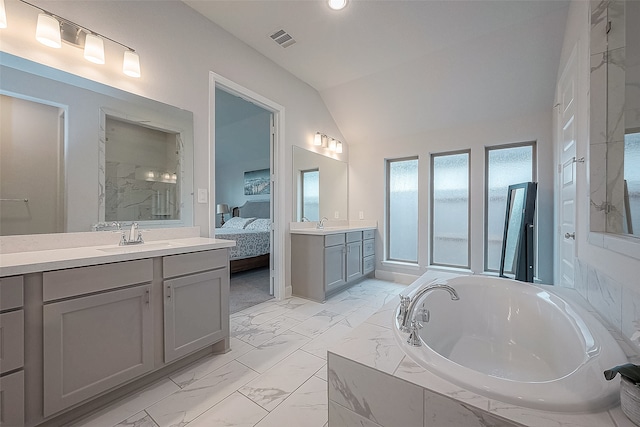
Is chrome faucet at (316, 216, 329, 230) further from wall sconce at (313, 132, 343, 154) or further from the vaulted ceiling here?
the vaulted ceiling

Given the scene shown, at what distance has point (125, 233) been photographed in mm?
1783

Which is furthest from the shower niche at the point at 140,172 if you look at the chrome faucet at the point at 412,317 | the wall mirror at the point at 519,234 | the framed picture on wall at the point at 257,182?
the framed picture on wall at the point at 257,182

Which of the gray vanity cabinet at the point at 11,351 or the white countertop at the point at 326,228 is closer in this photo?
the gray vanity cabinet at the point at 11,351

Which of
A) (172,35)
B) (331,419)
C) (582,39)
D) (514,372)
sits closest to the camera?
(331,419)

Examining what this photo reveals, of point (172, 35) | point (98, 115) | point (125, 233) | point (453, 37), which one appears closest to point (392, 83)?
point (453, 37)

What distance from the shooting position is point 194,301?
1.71 metres

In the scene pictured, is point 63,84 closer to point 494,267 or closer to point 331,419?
point 331,419

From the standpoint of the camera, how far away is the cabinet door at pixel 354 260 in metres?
3.46

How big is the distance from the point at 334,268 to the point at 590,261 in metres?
2.23

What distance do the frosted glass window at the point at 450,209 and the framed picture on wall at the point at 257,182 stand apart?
349cm

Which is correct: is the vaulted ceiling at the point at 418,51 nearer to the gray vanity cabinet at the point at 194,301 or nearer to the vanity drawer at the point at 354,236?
the vanity drawer at the point at 354,236

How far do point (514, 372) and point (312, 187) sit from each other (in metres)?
2.73

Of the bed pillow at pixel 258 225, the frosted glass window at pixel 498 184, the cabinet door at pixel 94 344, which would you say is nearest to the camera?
the cabinet door at pixel 94 344

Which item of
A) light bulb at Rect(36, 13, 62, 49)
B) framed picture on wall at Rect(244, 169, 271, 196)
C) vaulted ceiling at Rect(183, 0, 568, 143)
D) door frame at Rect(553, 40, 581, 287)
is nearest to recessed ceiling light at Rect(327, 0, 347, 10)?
vaulted ceiling at Rect(183, 0, 568, 143)
